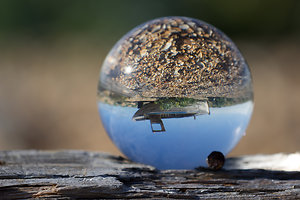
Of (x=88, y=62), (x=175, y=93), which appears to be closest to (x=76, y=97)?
(x=88, y=62)

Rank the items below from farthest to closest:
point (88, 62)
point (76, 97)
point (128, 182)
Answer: point (88, 62) → point (76, 97) → point (128, 182)

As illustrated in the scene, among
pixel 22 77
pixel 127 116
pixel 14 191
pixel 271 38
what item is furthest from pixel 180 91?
pixel 271 38

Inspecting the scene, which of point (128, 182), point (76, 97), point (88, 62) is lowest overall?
point (128, 182)

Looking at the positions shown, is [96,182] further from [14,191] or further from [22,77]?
[22,77]

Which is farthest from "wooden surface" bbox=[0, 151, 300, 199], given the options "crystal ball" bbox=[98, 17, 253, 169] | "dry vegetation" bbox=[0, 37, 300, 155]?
"dry vegetation" bbox=[0, 37, 300, 155]

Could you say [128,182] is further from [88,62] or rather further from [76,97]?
[88,62]

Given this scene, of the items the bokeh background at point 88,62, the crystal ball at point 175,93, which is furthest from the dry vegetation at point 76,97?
the crystal ball at point 175,93

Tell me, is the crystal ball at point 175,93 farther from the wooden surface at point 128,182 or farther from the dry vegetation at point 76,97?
the dry vegetation at point 76,97
